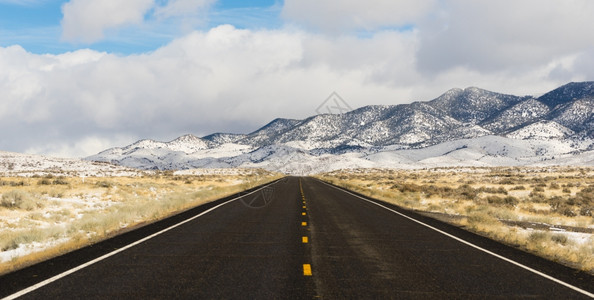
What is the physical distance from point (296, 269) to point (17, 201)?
2105 cm

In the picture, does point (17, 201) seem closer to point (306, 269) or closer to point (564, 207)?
point (306, 269)

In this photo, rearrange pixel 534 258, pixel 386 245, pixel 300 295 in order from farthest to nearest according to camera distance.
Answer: pixel 386 245
pixel 534 258
pixel 300 295

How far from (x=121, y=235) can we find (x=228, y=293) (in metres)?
7.40

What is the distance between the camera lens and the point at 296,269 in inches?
323

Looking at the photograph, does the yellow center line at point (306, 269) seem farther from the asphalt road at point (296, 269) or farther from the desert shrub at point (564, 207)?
the desert shrub at point (564, 207)

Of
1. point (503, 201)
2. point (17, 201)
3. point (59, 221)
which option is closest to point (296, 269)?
point (59, 221)

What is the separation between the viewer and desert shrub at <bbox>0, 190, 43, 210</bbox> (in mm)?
22609

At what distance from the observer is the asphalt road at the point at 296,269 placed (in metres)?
6.69

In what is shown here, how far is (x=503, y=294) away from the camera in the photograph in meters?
6.87

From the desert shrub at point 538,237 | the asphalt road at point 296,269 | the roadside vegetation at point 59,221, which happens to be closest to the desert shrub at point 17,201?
the roadside vegetation at point 59,221

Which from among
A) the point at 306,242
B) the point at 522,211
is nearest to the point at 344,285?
the point at 306,242

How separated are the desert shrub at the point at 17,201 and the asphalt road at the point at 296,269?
1332cm

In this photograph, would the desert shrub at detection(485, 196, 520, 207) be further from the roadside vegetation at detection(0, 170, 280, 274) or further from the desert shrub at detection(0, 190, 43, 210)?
the desert shrub at detection(0, 190, 43, 210)

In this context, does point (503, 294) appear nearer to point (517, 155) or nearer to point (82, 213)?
point (82, 213)
